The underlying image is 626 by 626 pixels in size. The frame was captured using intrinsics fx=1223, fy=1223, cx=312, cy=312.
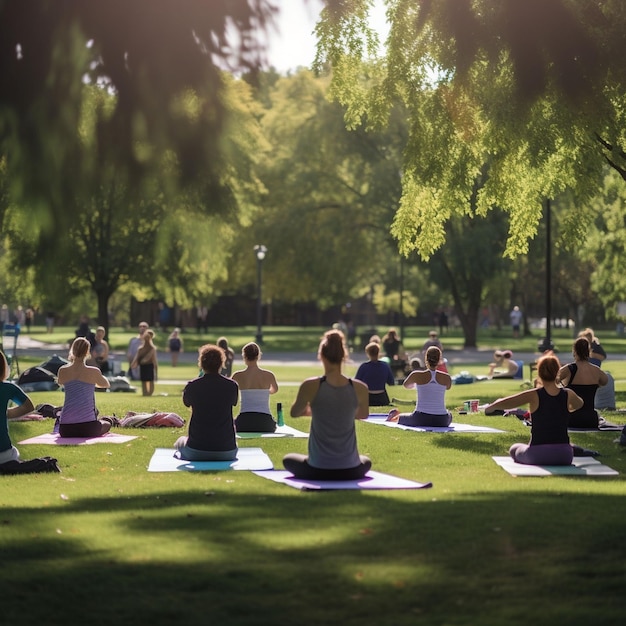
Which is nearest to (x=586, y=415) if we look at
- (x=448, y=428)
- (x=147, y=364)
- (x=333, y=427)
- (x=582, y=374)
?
(x=582, y=374)

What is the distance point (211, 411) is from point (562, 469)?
12.3 feet

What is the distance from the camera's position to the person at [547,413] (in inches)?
493

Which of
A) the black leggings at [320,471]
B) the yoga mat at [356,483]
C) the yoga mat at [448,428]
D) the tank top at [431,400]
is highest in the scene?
the tank top at [431,400]

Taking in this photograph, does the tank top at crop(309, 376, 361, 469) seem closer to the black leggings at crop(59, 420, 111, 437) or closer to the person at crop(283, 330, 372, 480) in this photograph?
the person at crop(283, 330, 372, 480)

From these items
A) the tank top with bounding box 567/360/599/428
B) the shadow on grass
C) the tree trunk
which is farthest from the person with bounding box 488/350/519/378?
the shadow on grass

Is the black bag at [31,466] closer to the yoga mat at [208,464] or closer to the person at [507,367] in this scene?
the yoga mat at [208,464]

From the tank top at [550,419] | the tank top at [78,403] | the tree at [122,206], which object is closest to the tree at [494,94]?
the tank top at [550,419]

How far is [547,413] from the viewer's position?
12656mm

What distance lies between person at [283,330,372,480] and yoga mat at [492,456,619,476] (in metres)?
1.87

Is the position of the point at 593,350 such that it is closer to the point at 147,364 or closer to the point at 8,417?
the point at 147,364

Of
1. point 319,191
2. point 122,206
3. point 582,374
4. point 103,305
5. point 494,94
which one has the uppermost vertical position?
point 319,191

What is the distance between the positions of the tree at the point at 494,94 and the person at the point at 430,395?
3.81m

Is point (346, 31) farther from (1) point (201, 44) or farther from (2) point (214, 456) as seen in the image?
(1) point (201, 44)

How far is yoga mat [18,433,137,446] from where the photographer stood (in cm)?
1553
